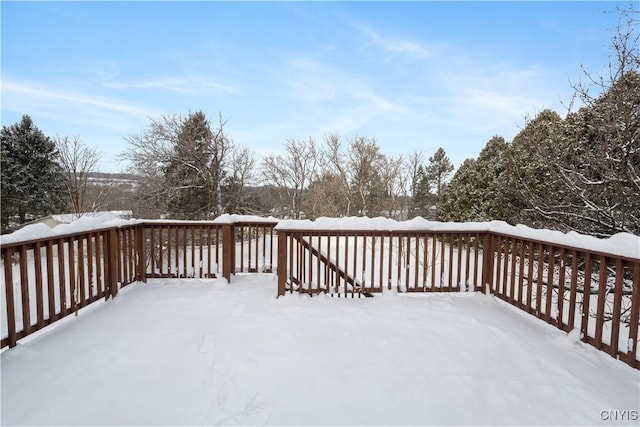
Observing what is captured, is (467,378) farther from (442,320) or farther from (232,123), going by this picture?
(232,123)

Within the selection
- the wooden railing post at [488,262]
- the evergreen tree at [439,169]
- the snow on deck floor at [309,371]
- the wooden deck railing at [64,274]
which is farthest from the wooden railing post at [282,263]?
the evergreen tree at [439,169]

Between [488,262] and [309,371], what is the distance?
9.98 ft

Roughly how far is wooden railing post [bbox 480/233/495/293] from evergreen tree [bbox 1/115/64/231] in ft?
58.1

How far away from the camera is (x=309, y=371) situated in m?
2.04

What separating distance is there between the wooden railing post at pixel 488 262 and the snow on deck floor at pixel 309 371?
70 centimetres

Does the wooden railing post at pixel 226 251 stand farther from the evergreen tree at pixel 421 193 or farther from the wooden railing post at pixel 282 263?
the evergreen tree at pixel 421 193

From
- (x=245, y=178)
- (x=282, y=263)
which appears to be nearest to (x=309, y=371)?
(x=282, y=263)

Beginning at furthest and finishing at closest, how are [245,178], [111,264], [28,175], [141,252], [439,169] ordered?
[439,169]
[245,178]
[28,175]
[141,252]
[111,264]

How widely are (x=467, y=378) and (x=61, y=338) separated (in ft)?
10.8

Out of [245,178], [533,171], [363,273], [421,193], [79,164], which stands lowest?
[363,273]

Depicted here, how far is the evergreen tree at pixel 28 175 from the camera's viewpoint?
43.5 feet

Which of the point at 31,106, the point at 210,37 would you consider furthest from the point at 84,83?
the point at 210,37

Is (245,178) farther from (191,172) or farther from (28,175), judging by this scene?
(28,175)

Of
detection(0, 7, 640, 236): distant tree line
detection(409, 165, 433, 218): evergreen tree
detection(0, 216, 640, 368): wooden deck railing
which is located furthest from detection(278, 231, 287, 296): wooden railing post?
detection(409, 165, 433, 218): evergreen tree
